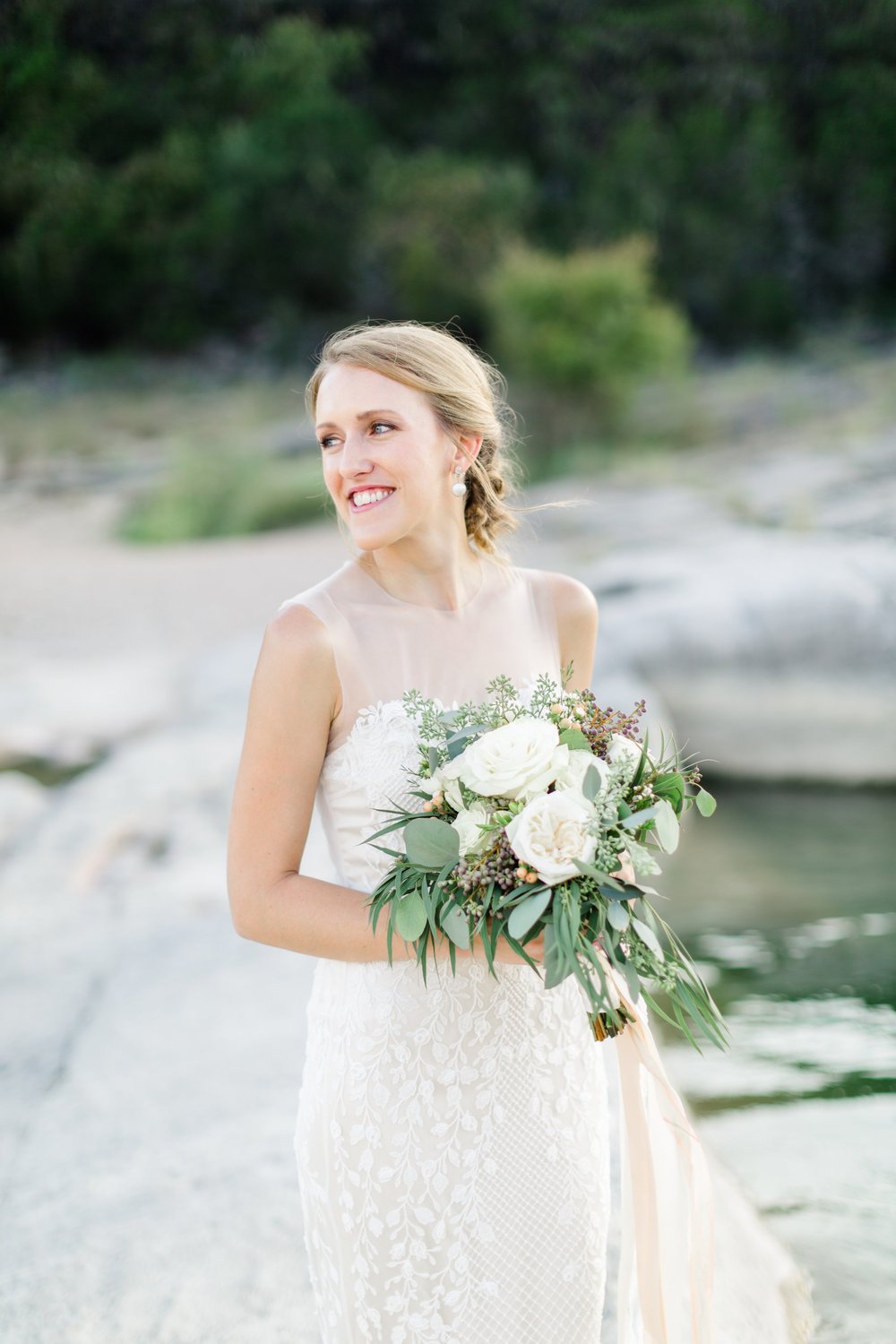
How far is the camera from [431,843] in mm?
1438

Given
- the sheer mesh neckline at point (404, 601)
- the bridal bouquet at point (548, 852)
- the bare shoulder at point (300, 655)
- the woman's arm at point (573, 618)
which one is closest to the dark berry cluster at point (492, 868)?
the bridal bouquet at point (548, 852)

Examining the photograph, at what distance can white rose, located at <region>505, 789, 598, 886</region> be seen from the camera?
1.37 meters

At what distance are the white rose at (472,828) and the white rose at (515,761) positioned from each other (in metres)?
0.02

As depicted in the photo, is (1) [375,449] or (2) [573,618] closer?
(1) [375,449]

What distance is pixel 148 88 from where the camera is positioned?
1557 centimetres

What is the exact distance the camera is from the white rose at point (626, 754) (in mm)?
1506

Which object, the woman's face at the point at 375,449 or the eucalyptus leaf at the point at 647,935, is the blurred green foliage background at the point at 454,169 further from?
the eucalyptus leaf at the point at 647,935

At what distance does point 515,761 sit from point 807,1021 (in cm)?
366

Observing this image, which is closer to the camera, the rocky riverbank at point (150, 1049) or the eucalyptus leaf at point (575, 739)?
the eucalyptus leaf at point (575, 739)

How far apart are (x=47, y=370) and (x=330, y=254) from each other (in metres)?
4.42

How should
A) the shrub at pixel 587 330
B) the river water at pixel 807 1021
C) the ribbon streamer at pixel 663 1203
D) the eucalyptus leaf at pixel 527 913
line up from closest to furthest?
the eucalyptus leaf at pixel 527 913 → the ribbon streamer at pixel 663 1203 → the river water at pixel 807 1021 → the shrub at pixel 587 330

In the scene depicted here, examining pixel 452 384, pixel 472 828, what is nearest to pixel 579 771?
pixel 472 828

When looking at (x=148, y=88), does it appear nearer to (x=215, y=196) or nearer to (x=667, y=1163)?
(x=215, y=196)

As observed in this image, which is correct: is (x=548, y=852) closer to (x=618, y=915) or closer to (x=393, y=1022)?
(x=618, y=915)
